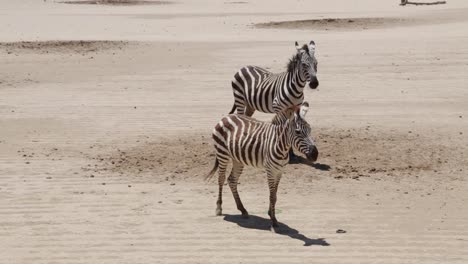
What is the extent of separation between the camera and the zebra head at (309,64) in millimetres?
15555

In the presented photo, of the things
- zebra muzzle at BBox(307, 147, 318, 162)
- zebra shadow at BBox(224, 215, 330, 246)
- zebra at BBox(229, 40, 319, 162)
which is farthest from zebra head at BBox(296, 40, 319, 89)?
zebra muzzle at BBox(307, 147, 318, 162)

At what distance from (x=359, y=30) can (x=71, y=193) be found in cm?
2938

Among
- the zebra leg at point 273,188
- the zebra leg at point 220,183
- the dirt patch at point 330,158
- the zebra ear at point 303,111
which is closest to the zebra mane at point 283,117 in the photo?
the zebra ear at point 303,111

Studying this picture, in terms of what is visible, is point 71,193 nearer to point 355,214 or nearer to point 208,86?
point 355,214

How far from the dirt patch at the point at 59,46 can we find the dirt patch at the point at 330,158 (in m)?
18.3

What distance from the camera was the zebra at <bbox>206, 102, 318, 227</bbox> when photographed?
37.1 ft

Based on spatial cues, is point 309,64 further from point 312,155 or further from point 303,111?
point 312,155

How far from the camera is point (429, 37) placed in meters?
36.7

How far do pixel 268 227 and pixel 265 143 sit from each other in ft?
4.16

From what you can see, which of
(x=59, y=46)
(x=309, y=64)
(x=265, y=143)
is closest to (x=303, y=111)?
(x=265, y=143)

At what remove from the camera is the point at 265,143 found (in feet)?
39.4

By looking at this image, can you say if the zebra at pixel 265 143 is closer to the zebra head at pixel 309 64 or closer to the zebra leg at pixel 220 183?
the zebra leg at pixel 220 183

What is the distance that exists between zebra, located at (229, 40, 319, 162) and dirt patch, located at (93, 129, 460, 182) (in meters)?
1.01

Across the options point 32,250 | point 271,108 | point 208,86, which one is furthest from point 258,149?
point 208,86
